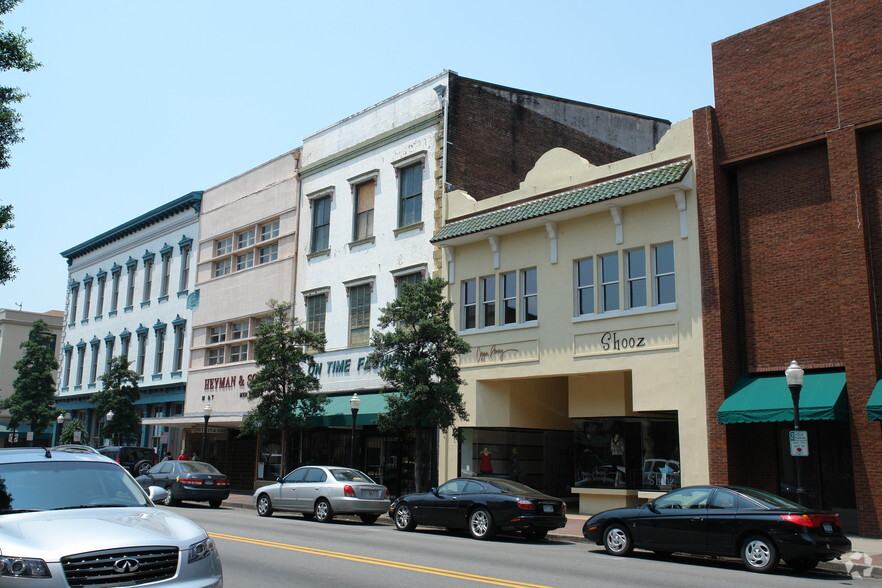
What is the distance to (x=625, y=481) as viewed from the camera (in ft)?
70.3

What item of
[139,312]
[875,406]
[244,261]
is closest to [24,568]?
[875,406]

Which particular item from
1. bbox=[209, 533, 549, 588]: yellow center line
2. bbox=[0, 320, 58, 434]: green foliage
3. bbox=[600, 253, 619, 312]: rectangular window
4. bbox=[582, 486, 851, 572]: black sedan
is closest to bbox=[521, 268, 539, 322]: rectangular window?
bbox=[600, 253, 619, 312]: rectangular window

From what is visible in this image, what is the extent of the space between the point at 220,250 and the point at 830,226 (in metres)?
26.6

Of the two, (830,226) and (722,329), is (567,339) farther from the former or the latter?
(830,226)

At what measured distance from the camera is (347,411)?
27.3 m

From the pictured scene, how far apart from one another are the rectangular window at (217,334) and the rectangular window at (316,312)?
6368mm

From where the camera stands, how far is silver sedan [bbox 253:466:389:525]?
20.1 metres

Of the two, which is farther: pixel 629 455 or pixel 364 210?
pixel 364 210

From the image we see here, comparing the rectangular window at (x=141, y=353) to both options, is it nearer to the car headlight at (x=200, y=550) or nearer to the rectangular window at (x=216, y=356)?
the rectangular window at (x=216, y=356)

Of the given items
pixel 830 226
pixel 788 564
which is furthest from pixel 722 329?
pixel 788 564

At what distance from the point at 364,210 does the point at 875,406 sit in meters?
18.5

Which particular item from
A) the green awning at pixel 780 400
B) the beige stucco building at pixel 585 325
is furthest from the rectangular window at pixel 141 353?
the green awning at pixel 780 400

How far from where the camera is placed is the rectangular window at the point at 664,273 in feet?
67.1

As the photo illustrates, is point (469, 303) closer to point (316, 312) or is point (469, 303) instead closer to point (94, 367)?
point (316, 312)
